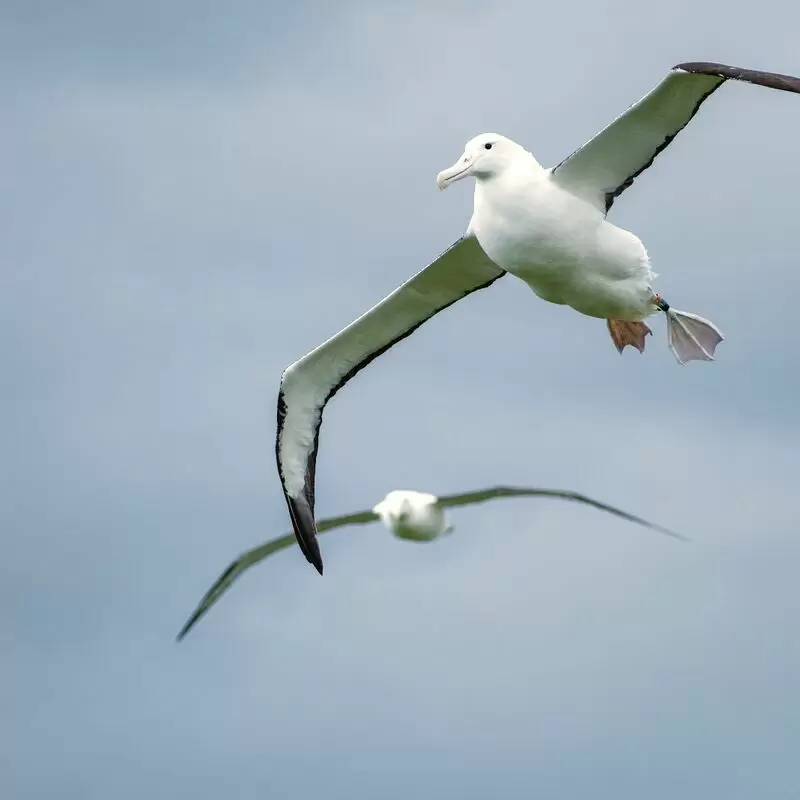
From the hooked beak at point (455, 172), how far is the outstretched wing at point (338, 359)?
1.52 metres

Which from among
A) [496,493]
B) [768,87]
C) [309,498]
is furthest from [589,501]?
[768,87]

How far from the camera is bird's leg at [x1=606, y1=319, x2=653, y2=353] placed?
65.2 feet

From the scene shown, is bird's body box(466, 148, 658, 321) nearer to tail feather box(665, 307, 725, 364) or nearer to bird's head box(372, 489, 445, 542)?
tail feather box(665, 307, 725, 364)

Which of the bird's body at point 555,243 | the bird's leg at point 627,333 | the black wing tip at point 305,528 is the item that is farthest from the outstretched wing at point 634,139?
the black wing tip at point 305,528

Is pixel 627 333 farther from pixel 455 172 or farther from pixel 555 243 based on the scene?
pixel 455 172

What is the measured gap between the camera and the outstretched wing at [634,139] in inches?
704

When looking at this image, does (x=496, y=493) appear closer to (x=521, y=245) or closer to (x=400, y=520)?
(x=400, y=520)

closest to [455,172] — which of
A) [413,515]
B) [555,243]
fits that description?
[555,243]

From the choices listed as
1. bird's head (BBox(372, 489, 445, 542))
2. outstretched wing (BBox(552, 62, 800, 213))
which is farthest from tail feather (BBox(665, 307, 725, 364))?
bird's head (BBox(372, 489, 445, 542))

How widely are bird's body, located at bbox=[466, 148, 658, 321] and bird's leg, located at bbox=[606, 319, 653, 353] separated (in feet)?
3.74

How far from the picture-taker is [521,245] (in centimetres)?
1795

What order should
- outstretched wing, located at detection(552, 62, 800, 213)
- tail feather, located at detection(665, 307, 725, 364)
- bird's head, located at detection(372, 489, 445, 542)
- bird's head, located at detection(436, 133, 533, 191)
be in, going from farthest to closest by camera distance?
bird's head, located at detection(372, 489, 445, 542) → tail feather, located at detection(665, 307, 725, 364) → bird's head, located at detection(436, 133, 533, 191) → outstretched wing, located at detection(552, 62, 800, 213)

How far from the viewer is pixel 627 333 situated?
19.9m

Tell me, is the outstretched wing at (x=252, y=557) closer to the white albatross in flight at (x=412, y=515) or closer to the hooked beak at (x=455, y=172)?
the white albatross in flight at (x=412, y=515)
